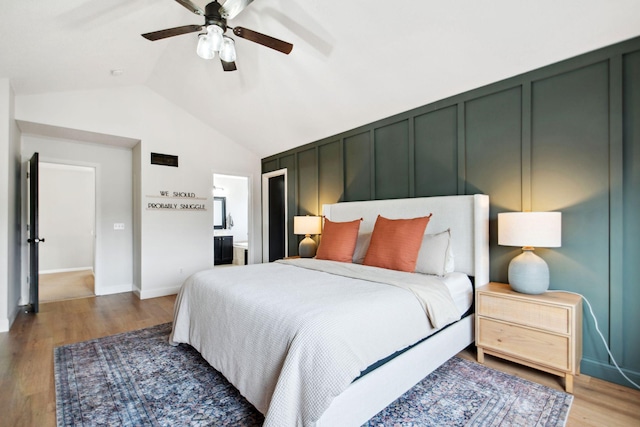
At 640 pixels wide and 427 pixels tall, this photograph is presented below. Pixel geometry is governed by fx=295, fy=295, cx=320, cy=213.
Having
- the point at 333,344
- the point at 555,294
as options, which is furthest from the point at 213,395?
the point at 555,294

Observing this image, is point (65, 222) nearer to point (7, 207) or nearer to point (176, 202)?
point (176, 202)

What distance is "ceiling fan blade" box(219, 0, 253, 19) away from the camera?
203cm

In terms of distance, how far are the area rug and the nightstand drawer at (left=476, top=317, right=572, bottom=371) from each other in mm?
175

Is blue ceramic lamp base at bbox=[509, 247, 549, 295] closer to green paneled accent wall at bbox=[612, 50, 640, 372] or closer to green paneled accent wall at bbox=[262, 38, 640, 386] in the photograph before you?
green paneled accent wall at bbox=[262, 38, 640, 386]

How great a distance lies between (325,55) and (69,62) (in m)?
2.80

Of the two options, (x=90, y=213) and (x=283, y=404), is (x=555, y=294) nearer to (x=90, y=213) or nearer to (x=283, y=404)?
(x=283, y=404)

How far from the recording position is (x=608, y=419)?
67.2 inches

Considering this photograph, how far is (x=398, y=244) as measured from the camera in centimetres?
276

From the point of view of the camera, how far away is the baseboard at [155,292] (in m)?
4.43

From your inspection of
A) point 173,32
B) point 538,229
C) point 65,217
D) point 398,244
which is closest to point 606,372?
point 538,229

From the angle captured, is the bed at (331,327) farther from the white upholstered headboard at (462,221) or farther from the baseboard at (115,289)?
the baseboard at (115,289)

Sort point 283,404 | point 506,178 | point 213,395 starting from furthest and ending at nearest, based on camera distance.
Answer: point 506,178 → point 213,395 → point 283,404

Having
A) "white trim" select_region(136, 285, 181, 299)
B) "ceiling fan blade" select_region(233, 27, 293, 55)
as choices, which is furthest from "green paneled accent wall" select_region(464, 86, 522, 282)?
"white trim" select_region(136, 285, 181, 299)

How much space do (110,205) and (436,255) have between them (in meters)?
4.92
